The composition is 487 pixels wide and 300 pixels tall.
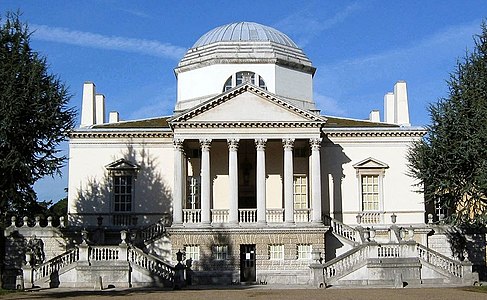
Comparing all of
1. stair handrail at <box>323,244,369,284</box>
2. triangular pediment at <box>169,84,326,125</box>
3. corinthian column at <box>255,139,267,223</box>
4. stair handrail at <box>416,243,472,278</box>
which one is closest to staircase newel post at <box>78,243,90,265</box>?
triangular pediment at <box>169,84,326,125</box>

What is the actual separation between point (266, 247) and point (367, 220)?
7.19m

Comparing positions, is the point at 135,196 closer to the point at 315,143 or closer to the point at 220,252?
the point at 220,252

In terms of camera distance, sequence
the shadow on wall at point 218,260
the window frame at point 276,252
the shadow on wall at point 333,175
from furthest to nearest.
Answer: the shadow on wall at point 333,175, the window frame at point 276,252, the shadow on wall at point 218,260

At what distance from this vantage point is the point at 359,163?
44.2 meters

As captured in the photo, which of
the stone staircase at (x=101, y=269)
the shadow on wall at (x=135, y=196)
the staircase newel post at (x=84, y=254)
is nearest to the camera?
the stone staircase at (x=101, y=269)

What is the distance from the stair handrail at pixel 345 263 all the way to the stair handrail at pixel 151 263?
7528 millimetres

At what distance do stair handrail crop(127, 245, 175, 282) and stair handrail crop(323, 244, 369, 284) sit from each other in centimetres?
753

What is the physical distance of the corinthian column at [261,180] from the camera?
40531mm

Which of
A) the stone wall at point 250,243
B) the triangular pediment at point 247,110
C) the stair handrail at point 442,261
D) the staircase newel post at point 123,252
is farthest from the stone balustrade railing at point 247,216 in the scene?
the stair handrail at point 442,261

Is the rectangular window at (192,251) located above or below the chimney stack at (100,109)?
below

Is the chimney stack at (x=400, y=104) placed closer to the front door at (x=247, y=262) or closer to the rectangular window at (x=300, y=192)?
the rectangular window at (x=300, y=192)

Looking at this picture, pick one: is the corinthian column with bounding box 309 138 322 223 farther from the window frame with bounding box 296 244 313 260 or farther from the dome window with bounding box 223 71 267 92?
the dome window with bounding box 223 71 267 92

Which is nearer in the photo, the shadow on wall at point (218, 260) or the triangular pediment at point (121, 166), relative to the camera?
the shadow on wall at point (218, 260)

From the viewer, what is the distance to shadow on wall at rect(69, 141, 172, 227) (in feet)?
143
